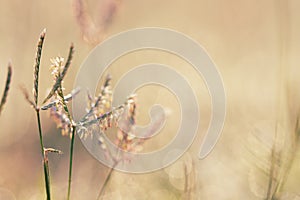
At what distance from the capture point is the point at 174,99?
279 centimetres

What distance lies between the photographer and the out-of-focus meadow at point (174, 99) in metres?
1.58

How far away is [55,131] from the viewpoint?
95.2 inches

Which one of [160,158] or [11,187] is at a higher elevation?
[160,158]

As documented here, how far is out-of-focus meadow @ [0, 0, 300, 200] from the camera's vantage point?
1581 millimetres

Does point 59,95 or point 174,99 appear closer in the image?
point 59,95

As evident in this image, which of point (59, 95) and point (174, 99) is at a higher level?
point (174, 99)

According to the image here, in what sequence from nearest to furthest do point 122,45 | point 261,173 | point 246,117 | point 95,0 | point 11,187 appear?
point 261,173 < point 11,187 < point 246,117 < point 122,45 < point 95,0

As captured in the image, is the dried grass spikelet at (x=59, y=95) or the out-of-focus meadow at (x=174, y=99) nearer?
the dried grass spikelet at (x=59, y=95)

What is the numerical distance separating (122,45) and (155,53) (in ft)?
1.01

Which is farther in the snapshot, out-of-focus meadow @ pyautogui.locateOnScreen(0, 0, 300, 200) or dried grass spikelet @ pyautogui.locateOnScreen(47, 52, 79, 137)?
out-of-focus meadow @ pyautogui.locateOnScreen(0, 0, 300, 200)

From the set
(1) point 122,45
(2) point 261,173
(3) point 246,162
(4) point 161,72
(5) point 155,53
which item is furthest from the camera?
(5) point 155,53

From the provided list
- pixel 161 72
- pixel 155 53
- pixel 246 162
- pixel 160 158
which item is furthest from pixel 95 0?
pixel 246 162

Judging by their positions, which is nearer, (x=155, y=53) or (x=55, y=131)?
(x=55, y=131)

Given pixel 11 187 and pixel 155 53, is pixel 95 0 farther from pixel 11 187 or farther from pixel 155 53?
pixel 11 187
